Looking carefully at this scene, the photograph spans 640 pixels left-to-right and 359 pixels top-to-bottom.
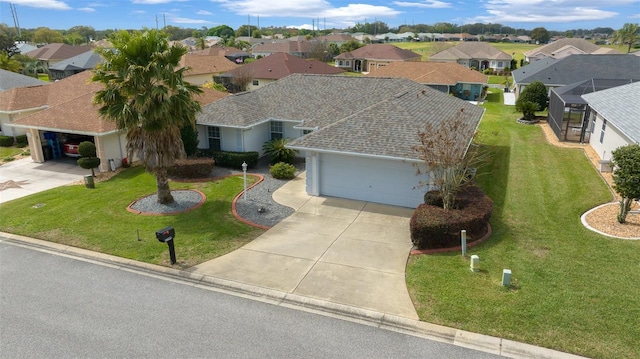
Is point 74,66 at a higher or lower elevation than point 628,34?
lower

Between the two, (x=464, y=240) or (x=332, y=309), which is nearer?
(x=332, y=309)

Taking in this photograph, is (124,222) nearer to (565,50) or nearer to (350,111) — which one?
(350,111)

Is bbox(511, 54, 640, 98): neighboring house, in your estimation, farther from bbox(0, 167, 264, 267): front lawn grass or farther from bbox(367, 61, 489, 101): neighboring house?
bbox(0, 167, 264, 267): front lawn grass

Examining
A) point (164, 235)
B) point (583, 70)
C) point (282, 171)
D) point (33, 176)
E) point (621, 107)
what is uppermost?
point (583, 70)

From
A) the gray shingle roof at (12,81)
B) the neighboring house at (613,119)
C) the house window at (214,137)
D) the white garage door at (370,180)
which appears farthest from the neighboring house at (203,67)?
the neighboring house at (613,119)

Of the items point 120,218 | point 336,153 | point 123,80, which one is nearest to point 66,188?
point 120,218

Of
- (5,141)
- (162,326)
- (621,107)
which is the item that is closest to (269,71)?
(5,141)

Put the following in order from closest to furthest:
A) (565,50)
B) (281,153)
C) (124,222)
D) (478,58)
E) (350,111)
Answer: (124,222), (350,111), (281,153), (565,50), (478,58)
